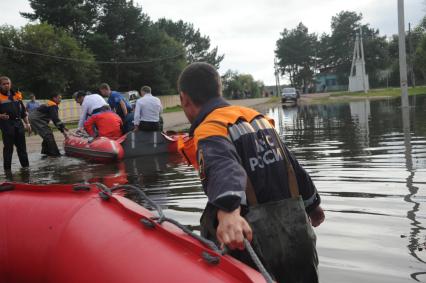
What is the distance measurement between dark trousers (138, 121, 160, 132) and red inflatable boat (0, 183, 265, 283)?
929cm

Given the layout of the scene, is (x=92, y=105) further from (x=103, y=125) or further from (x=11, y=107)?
(x=11, y=107)

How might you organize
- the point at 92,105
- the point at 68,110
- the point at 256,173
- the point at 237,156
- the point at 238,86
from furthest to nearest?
the point at 238,86 < the point at 68,110 < the point at 92,105 < the point at 256,173 < the point at 237,156

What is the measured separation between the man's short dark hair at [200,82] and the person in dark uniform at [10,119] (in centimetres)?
926

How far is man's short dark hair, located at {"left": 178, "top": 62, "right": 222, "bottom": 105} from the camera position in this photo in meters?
2.52

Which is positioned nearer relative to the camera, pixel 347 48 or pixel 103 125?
pixel 103 125

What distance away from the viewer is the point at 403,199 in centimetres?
608

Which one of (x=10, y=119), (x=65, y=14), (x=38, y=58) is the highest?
(x=65, y=14)

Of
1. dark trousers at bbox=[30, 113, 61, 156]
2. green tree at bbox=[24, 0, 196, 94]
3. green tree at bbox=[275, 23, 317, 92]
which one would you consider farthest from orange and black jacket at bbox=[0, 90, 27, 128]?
green tree at bbox=[275, 23, 317, 92]

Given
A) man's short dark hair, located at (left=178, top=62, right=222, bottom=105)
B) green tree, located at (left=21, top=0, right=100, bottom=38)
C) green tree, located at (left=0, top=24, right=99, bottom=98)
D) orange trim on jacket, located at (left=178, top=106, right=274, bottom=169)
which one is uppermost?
green tree, located at (left=21, top=0, right=100, bottom=38)

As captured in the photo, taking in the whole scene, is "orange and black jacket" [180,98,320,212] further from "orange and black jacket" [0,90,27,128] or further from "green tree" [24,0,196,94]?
"green tree" [24,0,196,94]

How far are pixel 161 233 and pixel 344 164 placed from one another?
22.8 ft

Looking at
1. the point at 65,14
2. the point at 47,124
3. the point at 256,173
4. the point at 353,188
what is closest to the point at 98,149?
the point at 47,124

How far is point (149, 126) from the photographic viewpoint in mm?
12867

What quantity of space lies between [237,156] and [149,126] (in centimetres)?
1066
